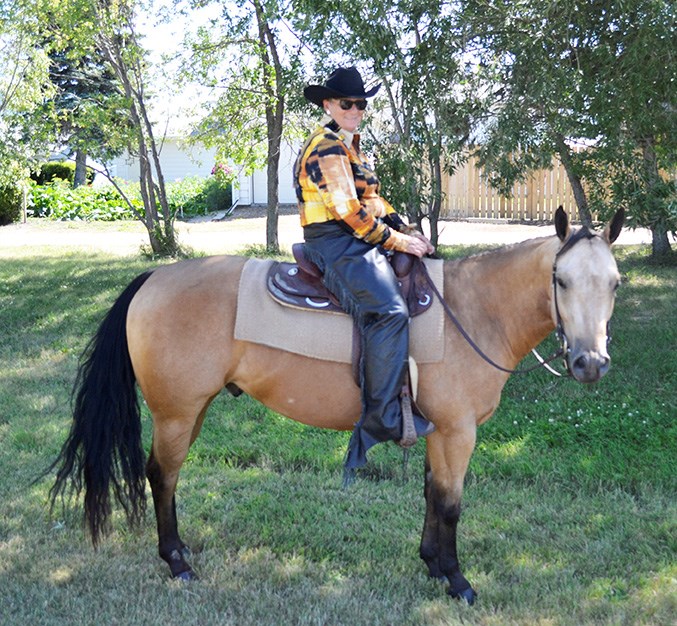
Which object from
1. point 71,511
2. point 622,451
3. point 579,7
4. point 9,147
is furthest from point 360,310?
point 9,147

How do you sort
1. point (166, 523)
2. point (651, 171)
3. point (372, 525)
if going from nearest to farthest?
point (166, 523)
point (372, 525)
point (651, 171)

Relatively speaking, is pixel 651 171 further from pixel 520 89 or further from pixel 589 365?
pixel 589 365

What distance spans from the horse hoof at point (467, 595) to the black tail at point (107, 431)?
6.05 ft

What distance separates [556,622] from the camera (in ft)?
12.4

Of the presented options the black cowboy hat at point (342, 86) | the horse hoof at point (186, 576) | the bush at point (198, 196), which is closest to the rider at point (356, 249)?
the black cowboy hat at point (342, 86)

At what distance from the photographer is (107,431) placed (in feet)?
14.4

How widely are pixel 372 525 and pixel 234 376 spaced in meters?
1.44

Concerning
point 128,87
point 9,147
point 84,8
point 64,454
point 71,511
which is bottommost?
point 71,511

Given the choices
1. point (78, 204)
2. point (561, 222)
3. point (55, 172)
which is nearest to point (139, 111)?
point (78, 204)

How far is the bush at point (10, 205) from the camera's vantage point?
78.6ft

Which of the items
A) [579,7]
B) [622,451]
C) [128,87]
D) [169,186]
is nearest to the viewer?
[622,451]

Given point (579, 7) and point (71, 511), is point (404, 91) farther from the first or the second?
point (71, 511)

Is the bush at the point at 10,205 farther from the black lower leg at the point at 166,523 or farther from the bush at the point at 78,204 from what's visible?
the black lower leg at the point at 166,523

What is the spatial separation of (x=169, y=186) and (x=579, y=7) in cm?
2487
